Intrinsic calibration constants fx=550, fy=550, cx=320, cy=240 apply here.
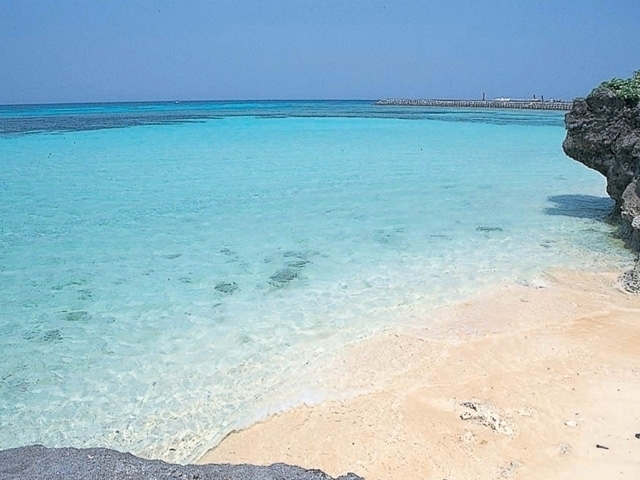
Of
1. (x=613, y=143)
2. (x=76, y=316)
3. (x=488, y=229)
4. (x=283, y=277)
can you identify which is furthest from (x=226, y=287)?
(x=613, y=143)

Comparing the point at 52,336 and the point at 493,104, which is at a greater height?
the point at 493,104

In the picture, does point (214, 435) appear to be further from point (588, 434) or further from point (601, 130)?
point (601, 130)

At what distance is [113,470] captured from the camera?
2.65 meters

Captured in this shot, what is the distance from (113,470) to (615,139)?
471 inches

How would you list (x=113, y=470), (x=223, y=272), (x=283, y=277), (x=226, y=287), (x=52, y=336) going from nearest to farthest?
1. (x=113, y=470)
2. (x=52, y=336)
3. (x=226, y=287)
4. (x=283, y=277)
5. (x=223, y=272)

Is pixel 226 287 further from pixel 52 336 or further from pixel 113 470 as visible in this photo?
pixel 113 470

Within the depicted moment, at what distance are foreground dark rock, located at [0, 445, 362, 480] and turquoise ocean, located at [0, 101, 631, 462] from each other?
2094mm

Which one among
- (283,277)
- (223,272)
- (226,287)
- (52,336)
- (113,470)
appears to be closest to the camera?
(113,470)

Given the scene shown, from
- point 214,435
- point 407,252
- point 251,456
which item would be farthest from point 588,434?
point 407,252

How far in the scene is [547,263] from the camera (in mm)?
9344

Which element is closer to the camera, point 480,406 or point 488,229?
point 480,406

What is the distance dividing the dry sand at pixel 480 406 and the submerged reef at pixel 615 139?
384 centimetres

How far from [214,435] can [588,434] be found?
3312 millimetres

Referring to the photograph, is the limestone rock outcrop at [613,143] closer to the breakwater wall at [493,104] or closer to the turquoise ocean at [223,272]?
the turquoise ocean at [223,272]
